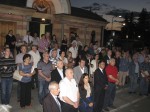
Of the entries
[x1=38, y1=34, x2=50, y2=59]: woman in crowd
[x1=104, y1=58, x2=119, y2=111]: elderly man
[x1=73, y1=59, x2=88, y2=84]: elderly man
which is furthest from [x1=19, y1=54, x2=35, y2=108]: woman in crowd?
[x1=38, y1=34, x2=50, y2=59]: woman in crowd

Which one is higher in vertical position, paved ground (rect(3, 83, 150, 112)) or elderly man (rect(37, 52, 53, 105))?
elderly man (rect(37, 52, 53, 105))

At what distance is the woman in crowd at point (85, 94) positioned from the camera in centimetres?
772

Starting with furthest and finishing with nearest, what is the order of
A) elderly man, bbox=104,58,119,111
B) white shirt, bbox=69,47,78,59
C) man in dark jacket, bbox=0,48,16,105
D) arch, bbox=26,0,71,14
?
arch, bbox=26,0,71,14 → white shirt, bbox=69,47,78,59 → elderly man, bbox=104,58,119,111 → man in dark jacket, bbox=0,48,16,105

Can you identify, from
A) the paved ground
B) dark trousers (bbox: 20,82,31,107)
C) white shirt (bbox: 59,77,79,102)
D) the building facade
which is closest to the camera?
white shirt (bbox: 59,77,79,102)

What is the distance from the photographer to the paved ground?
29.6ft

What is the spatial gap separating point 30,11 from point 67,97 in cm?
1070

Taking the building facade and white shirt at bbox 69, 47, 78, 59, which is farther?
the building facade

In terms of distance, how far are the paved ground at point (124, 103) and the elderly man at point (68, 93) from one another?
2.19m

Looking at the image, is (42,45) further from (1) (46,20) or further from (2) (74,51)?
(1) (46,20)

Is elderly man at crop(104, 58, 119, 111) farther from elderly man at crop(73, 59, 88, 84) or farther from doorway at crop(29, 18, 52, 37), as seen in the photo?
doorway at crop(29, 18, 52, 37)

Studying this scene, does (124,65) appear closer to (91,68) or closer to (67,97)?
(91,68)

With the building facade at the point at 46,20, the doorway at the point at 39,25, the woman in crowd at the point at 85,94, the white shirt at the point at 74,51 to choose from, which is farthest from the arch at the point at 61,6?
the woman in crowd at the point at 85,94

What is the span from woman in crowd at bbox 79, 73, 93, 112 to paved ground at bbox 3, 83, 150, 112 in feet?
6.72

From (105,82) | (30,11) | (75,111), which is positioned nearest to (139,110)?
(105,82)
